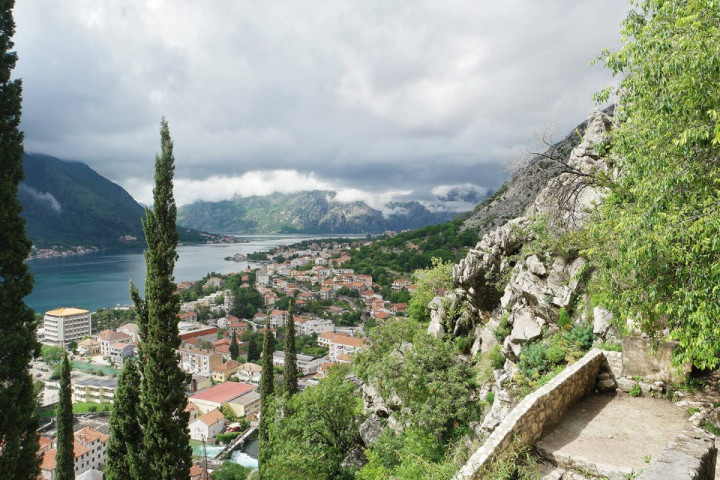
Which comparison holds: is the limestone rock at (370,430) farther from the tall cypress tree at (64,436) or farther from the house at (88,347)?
the house at (88,347)

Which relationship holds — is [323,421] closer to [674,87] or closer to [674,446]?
[674,446]

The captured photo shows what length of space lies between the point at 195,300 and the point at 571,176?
92460 mm

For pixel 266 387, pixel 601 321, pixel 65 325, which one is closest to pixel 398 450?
pixel 601 321

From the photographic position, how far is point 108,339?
64000mm

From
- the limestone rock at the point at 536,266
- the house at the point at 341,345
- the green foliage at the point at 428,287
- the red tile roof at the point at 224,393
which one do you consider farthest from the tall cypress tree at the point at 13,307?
the house at the point at 341,345

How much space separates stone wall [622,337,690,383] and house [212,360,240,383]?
56.8m

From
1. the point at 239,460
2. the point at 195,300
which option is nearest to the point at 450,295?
the point at 239,460

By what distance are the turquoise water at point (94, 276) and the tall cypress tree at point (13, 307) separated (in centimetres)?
6979

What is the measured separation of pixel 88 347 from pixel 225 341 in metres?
25.1

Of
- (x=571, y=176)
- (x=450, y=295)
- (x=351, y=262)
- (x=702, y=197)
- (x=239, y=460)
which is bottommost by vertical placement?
(x=239, y=460)

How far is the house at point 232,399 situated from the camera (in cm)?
4381

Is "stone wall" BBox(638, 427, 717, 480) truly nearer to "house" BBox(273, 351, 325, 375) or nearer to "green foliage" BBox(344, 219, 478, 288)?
"house" BBox(273, 351, 325, 375)

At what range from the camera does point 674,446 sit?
404cm

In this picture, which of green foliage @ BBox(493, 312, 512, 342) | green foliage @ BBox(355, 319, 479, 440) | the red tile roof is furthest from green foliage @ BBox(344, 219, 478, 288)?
green foliage @ BBox(355, 319, 479, 440)
